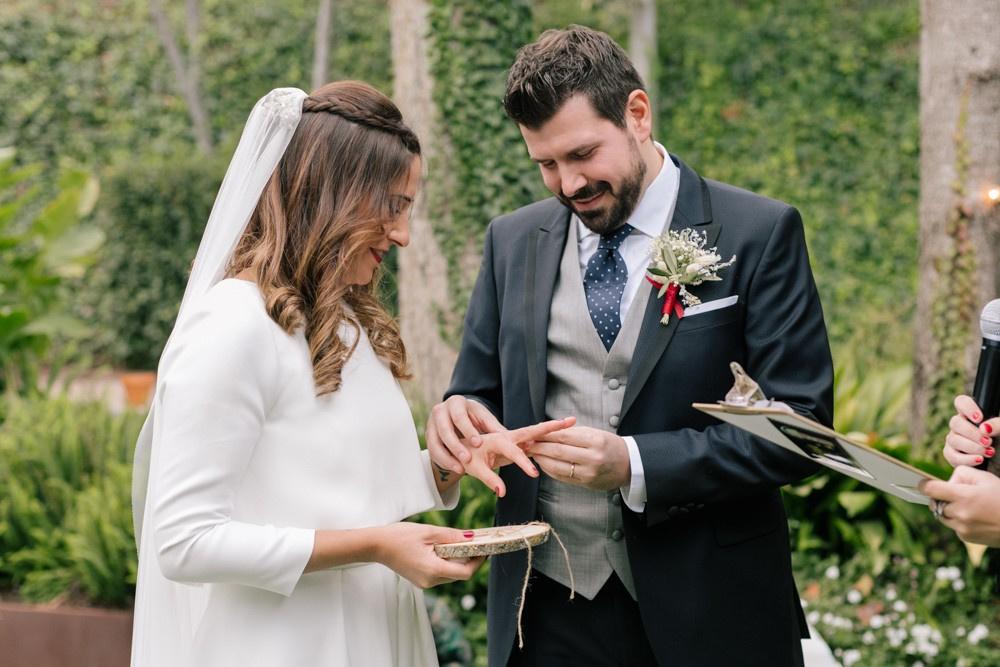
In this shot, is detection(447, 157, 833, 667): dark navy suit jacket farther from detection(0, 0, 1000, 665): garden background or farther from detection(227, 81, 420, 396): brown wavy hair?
detection(0, 0, 1000, 665): garden background

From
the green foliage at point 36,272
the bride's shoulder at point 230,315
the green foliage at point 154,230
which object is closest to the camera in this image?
the bride's shoulder at point 230,315

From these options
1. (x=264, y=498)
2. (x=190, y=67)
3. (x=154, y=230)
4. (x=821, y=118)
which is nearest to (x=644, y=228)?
(x=264, y=498)

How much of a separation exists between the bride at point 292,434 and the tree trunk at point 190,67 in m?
9.80

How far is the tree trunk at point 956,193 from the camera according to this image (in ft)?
15.1

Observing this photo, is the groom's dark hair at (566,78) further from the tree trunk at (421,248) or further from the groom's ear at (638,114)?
the tree trunk at (421,248)

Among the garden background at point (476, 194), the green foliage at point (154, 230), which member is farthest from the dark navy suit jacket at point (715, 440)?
the green foliage at point (154, 230)

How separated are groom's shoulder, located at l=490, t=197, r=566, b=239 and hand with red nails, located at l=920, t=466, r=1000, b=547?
1.21 m

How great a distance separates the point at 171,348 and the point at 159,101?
416 inches

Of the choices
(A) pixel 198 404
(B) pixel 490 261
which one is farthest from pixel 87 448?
(A) pixel 198 404

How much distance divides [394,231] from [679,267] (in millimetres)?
659

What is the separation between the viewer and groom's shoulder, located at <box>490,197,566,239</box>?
2807 millimetres

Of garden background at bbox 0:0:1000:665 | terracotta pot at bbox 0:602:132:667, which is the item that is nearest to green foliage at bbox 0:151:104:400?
garden background at bbox 0:0:1000:665

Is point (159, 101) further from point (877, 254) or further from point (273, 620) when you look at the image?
point (273, 620)

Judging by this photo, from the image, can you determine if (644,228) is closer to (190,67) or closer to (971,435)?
(971,435)
